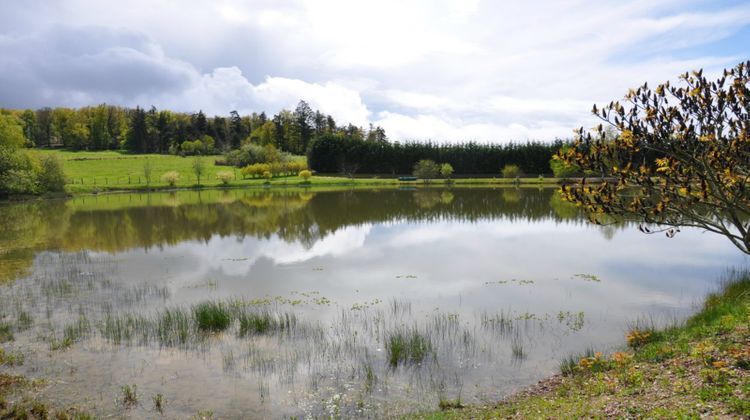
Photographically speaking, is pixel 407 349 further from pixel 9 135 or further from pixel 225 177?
pixel 225 177

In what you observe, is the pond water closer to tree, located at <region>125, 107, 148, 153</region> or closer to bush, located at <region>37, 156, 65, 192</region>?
bush, located at <region>37, 156, 65, 192</region>

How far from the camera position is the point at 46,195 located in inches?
2436

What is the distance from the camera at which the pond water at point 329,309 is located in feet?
29.8

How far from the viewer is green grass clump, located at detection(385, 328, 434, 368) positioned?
10.1 meters

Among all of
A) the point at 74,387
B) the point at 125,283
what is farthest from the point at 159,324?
the point at 125,283

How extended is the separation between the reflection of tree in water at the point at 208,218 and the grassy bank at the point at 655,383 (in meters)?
18.7

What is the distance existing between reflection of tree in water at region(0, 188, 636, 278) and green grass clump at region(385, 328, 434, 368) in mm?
15480

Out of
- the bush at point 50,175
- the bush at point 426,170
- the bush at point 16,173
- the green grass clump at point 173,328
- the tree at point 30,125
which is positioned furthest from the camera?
the tree at point 30,125

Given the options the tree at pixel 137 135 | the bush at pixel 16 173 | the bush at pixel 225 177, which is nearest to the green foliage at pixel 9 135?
the bush at pixel 16 173

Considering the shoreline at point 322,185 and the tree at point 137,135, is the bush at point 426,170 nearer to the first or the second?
the shoreline at point 322,185

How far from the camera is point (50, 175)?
63.4 meters

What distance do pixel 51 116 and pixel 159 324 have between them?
547 ft

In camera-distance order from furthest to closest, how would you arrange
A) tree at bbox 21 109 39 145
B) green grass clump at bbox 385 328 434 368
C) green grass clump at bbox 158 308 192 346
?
1. tree at bbox 21 109 39 145
2. green grass clump at bbox 158 308 192 346
3. green grass clump at bbox 385 328 434 368

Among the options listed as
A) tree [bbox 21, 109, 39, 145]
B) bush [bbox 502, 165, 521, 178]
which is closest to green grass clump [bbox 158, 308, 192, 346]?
bush [bbox 502, 165, 521, 178]
